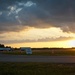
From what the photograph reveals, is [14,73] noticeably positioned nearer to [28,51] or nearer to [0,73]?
[0,73]

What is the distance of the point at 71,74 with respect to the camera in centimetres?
2333

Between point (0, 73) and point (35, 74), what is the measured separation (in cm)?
346

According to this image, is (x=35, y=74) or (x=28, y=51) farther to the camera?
(x=28, y=51)

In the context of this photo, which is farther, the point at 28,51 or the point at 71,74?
the point at 28,51

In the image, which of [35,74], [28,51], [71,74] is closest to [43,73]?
[35,74]

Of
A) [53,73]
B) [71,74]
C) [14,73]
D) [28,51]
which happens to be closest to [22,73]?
[14,73]

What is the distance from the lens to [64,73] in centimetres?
2405

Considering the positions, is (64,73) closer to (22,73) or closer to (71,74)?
(71,74)

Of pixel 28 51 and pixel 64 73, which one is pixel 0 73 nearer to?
pixel 64 73

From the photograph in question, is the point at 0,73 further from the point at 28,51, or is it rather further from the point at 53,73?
the point at 28,51

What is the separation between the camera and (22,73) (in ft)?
78.8

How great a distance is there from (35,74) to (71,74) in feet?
10.6

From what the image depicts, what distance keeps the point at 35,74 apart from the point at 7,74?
2.61m

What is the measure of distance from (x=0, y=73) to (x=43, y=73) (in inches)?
159
